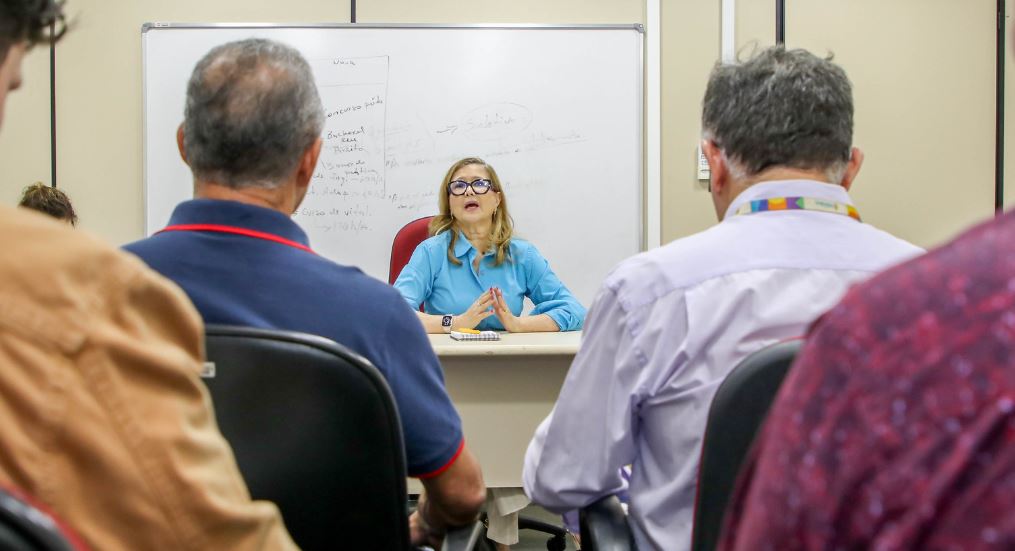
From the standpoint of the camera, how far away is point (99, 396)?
16.8 inches

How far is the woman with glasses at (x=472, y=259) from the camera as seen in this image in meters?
3.07

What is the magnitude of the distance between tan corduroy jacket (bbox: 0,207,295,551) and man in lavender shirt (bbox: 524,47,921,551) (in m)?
0.69

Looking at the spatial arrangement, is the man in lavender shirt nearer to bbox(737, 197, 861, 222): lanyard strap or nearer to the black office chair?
bbox(737, 197, 861, 222): lanyard strap

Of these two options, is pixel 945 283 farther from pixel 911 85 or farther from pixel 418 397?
pixel 911 85

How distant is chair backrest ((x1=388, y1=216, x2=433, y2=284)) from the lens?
129 inches

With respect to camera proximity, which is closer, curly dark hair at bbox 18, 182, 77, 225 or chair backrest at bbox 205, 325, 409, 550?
chair backrest at bbox 205, 325, 409, 550

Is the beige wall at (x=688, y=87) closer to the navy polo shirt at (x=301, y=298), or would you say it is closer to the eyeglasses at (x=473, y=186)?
the eyeglasses at (x=473, y=186)

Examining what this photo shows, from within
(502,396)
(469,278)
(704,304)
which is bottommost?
(502,396)

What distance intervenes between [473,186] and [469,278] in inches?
14.2

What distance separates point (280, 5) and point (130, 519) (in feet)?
11.8

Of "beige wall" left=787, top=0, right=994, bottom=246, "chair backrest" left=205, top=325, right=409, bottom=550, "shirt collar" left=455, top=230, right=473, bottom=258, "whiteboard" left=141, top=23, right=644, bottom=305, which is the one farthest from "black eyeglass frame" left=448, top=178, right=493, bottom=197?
"chair backrest" left=205, top=325, right=409, bottom=550

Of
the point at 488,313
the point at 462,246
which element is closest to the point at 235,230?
the point at 488,313

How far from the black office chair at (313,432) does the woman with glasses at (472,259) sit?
2.11m

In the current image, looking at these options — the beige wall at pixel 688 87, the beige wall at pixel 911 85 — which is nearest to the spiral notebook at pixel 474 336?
the beige wall at pixel 688 87
